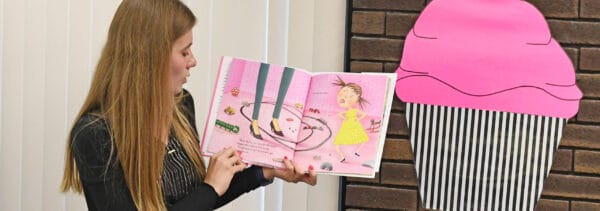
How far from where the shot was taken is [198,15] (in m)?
2.33

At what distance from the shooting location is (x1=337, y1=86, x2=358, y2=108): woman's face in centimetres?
172

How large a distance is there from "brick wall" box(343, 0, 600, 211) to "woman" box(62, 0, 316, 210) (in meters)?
0.76

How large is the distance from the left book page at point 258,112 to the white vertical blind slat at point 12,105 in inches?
44.9

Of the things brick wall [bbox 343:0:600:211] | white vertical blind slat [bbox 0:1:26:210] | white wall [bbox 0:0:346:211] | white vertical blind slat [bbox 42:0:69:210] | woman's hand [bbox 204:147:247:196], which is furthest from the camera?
white vertical blind slat [bbox 0:1:26:210]

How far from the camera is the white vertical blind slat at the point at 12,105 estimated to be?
2615 mm

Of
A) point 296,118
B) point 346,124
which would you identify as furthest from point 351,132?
point 296,118

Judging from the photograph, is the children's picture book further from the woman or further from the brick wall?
the brick wall

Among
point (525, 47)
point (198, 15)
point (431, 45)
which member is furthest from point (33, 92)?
point (525, 47)

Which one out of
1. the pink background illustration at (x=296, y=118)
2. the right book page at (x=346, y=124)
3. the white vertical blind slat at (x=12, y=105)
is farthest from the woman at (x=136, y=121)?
the white vertical blind slat at (x=12, y=105)

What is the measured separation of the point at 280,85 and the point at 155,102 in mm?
289

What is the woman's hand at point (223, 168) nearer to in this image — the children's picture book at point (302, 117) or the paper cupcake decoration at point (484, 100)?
the children's picture book at point (302, 117)

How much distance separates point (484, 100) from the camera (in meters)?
2.22

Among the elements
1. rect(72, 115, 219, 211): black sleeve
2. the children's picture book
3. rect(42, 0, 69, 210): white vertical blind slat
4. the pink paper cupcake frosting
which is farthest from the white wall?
rect(72, 115, 219, 211): black sleeve

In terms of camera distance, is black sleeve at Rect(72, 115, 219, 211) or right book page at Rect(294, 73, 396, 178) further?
right book page at Rect(294, 73, 396, 178)
